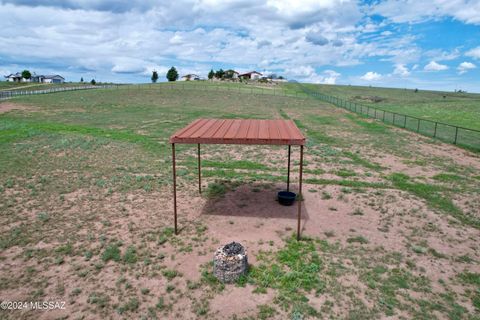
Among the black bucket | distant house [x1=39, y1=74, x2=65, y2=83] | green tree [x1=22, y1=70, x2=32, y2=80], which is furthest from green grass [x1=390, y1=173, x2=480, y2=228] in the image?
distant house [x1=39, y1=74, x2=65, y2=83]

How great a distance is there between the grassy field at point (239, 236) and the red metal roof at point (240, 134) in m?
2.27

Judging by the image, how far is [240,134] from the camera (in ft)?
→ 23.0

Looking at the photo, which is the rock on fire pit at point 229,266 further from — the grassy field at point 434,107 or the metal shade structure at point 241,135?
the grassy field at point 434,107

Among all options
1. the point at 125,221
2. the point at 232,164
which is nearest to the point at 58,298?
the point at 125,221

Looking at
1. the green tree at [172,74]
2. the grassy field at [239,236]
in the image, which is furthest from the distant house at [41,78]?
the grassy field at [239,236]

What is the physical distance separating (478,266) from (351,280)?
2.83 metres

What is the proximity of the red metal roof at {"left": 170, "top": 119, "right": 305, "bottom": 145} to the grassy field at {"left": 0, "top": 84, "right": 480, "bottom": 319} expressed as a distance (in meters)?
2.27

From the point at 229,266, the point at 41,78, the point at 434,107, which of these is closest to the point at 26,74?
the point at 41,78

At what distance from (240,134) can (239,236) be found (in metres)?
2.39

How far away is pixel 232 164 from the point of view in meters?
13.1

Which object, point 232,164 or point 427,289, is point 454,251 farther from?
point 232,164

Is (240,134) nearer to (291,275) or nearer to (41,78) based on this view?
(291,275)

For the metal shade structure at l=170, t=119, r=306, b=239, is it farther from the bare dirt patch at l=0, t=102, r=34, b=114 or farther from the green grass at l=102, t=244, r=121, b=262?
the bare dirt patch at l=0, t=102, r=34, b=114

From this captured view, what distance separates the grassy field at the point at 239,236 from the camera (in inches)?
197
